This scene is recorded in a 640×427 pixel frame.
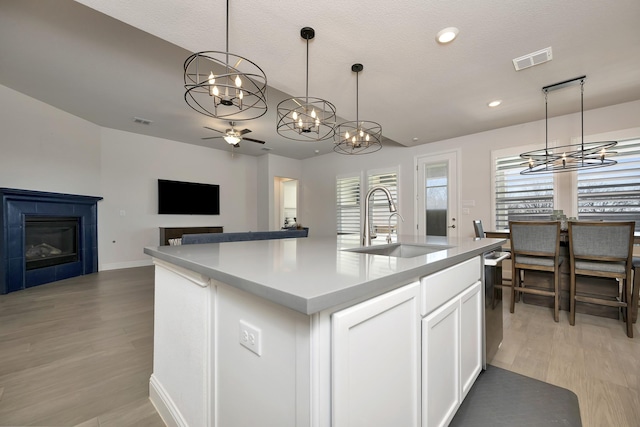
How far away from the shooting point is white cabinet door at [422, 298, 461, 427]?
0.99 meters

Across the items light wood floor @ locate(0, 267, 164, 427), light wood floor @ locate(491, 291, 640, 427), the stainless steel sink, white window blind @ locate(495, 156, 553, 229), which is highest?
white window blind @ locate(495, 156, 553, 229)

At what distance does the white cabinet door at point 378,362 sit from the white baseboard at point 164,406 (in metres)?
0.93

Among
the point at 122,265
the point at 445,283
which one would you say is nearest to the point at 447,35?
the point at 445,283

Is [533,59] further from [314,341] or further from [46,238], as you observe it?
[46,238]

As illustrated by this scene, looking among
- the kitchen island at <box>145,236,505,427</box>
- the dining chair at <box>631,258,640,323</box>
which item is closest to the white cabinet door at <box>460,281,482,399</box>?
the kitchen island at <box>145,236,505,427</box>

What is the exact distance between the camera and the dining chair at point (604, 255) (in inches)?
91.7

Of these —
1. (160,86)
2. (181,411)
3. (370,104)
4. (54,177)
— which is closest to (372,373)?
(181,411)

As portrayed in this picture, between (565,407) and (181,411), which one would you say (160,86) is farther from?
(565,407)

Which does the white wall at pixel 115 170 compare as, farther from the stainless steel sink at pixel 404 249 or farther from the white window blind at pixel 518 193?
the white window blind at pixel 518 193

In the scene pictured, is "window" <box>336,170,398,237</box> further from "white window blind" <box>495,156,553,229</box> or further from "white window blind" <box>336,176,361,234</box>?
"white window blind" <box>495,156,553,229</box>

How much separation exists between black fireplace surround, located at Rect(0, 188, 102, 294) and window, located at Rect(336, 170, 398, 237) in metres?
4.91

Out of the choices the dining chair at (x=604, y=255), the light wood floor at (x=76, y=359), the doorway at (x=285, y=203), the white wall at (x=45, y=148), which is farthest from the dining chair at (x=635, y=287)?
the doorway at (x=285, y=203)

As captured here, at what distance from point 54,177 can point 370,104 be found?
504 centimetres

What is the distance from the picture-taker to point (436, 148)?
5133 mm
